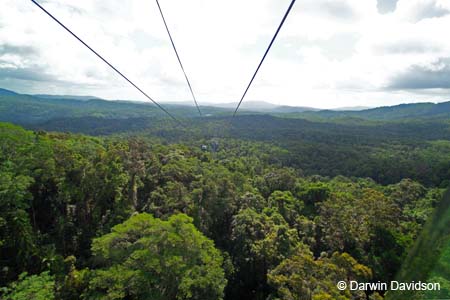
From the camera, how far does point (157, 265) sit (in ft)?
35.8

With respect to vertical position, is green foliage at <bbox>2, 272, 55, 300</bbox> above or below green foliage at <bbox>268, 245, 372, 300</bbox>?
above

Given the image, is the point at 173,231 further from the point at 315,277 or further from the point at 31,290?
the point at 315,277

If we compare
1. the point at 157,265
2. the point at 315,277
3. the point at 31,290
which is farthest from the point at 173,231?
the point at 315,277

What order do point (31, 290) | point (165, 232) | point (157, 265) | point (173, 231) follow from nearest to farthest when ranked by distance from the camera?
point (31, 290) < point (157, 265) < point (165, 232) < point (173, 231)

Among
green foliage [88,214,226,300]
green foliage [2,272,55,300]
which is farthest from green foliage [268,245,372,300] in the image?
green foliage [2,272,55,300]

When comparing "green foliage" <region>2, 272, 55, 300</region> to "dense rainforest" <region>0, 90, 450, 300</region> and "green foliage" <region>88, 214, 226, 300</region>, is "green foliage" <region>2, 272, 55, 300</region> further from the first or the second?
"green foliage" <region>88, 214, 226, 300</region>

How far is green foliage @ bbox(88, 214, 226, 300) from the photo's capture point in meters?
10.8

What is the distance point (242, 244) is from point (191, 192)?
562 cm

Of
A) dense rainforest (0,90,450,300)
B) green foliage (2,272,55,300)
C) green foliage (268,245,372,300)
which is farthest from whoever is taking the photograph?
dense rainforest (0,90,450,300)

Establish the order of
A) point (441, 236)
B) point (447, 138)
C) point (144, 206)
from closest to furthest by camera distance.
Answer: point (441, 236) < point (144, 206) < point (447, 138)

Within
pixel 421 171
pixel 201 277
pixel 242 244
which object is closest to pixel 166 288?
pixel 201 277

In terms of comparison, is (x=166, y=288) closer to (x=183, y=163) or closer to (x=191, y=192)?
(x=191, y=192)

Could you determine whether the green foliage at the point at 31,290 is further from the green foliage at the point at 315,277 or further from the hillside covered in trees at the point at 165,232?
the green foliage at the point at 315,277

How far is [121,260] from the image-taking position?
40.3 feet
